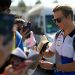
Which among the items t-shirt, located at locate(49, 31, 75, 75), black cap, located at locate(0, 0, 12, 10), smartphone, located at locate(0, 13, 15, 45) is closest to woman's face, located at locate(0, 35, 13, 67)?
smartphone, located at locate(0, 13, 15, 45)

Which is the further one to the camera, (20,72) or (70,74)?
(70,74)

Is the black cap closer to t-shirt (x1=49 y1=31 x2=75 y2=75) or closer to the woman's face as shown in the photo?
the woman's face

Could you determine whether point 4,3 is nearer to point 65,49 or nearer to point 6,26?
point 6,26

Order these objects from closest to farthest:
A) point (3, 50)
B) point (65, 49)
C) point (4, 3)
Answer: point (3, 50) → point (4, 3) → point (65, 49)

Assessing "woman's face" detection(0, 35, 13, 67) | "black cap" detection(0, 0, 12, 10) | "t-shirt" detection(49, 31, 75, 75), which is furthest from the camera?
"t-shirt" detection(49, 31, 75, 75)

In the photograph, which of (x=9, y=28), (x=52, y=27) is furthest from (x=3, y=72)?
(x=52, y=27)

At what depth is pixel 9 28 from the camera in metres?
1.51

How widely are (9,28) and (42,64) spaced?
231cm

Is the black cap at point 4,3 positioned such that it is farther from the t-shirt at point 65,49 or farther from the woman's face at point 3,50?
the t-shirt at point 65,49

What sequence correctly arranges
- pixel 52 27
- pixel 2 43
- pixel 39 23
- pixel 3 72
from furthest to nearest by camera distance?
pixel 39 23 < pixel 52 27 < pixel 3 72 < pixel 2 43

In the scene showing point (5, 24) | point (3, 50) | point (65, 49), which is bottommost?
point (65, 49)

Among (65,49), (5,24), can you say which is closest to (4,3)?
(5,24)

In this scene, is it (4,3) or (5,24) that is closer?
(5,24)

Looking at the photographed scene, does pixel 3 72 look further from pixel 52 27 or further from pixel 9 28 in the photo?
pixel 52 27
